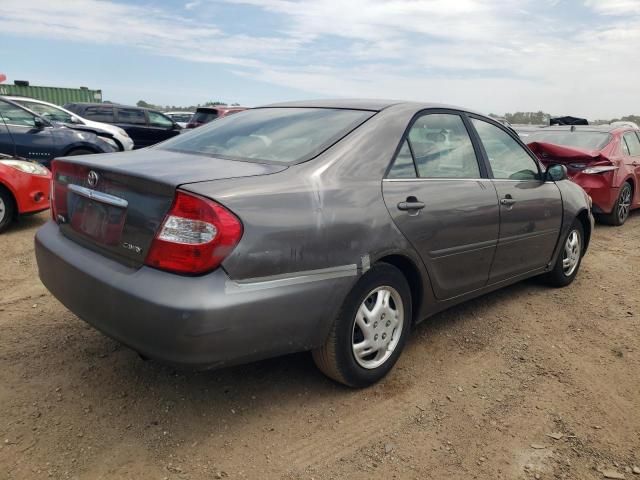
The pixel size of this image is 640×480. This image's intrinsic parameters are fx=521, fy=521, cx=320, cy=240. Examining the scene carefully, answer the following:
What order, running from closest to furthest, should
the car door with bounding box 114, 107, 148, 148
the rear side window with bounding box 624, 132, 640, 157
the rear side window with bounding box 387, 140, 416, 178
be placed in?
the rear side window with bounding box 387, 140, 416, 178
the rear side window with bounding box 624, 132, 640, 157
the car door with bounding box 114, 107, 148, 148

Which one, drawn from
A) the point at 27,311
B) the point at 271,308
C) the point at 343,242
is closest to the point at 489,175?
the point at 343,242

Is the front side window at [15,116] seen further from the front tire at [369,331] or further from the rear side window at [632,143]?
the rear side window at [632,143]

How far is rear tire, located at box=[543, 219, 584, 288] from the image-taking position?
4570 millimetres

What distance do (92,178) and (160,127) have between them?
13824mm

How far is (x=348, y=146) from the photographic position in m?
2.73

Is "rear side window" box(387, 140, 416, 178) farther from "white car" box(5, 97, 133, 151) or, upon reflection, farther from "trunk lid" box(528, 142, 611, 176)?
"white car" box(5, 97, 133, 151)

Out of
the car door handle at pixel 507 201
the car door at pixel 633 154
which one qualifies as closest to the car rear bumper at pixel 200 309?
the car door handle at pixel 507 201

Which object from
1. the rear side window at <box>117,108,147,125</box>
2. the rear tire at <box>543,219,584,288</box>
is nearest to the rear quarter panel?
the rear tire at <box>543,219,584,288</box>

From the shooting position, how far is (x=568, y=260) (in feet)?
15.4

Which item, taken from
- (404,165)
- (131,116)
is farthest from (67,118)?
(404,165)

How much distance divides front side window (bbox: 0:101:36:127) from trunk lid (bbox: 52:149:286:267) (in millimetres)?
5790

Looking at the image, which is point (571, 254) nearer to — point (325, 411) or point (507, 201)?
point (507, 201)

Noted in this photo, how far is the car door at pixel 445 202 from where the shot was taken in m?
2.91

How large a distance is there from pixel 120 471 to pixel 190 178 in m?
1.26
